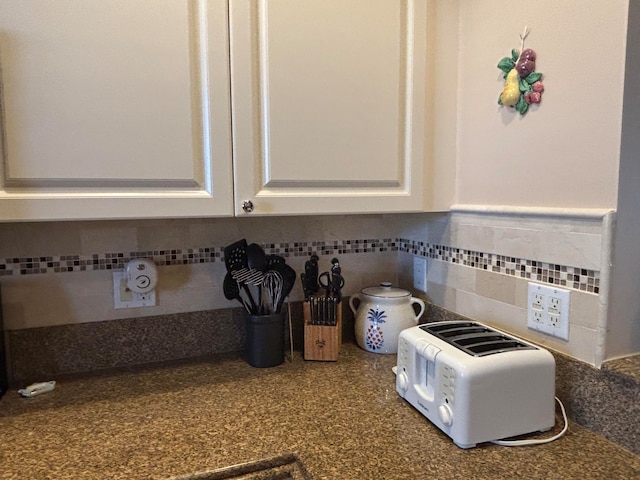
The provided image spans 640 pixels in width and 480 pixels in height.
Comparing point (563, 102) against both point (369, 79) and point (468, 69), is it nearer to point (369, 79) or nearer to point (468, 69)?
point (468, 69)

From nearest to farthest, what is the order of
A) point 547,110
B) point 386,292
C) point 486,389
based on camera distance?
point 486,389, point 547,110, point 386,292

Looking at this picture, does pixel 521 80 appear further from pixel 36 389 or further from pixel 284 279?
pixel 36 389

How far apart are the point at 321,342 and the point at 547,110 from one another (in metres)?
0.86

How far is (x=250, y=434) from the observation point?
94cm

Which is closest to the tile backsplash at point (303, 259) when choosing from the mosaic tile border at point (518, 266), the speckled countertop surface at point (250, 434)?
the mosaic tile border at point (518, 266)

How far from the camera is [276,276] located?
4.21 ft

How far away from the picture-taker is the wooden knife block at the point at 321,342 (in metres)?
1.32

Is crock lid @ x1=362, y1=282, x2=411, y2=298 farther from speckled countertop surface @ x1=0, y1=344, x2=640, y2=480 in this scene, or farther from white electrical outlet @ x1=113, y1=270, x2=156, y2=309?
white electrical outlet @ x1=113, y1=270, x2=156, y2=309

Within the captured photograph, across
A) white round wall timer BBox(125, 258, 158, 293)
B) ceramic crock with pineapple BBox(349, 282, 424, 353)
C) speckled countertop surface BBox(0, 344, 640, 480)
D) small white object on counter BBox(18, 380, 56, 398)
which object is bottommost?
speckled countertop surface BBox(0, 344, 640, 480)

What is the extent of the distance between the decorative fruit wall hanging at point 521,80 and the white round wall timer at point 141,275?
3.52 ft

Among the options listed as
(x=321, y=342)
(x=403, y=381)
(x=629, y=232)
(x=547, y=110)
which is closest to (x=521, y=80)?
(x=547, y=110)

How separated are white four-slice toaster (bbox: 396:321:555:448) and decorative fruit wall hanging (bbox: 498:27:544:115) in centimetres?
57

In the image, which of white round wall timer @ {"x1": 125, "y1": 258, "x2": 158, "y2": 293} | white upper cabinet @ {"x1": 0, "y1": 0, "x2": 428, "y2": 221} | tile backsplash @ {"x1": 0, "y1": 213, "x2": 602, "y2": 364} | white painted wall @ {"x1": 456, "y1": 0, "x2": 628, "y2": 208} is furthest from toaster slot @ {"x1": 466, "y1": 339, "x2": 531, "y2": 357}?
white round wall timer @ {"x1": 125, "y1": 258, "x2": 158, "y2": 293}

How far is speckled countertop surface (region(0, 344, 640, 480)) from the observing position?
82cm
